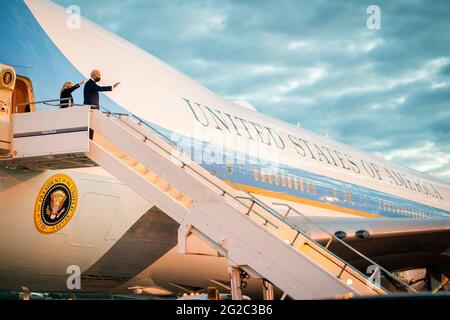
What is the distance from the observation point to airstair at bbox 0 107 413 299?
804 centimetres

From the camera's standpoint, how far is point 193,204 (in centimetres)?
843

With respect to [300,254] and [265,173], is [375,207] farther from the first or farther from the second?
[300,254]

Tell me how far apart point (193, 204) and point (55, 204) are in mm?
2389

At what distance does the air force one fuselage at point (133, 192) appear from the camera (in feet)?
31.8

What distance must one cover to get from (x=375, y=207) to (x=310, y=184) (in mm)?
4872

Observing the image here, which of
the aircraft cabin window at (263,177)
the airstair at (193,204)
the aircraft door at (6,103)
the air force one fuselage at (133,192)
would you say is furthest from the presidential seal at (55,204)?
the aircraft cabin window at (263,177)

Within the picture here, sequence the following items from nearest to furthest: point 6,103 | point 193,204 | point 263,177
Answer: point 193,204, point 6,103, point 263,177

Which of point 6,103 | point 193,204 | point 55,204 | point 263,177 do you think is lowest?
point 193,204

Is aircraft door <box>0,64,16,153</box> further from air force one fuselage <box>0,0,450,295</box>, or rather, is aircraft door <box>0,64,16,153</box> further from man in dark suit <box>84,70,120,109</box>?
man in dark suit <box>84,70,120,109</box>

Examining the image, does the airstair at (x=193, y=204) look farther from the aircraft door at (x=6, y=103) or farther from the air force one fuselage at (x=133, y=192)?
the air force one fuselage at (x=133, y=192)

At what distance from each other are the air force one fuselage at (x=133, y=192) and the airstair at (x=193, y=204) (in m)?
0.43

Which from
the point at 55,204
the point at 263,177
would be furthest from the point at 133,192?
the point at 263,177

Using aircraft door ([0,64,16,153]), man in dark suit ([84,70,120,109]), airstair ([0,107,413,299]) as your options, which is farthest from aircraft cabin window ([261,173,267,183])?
aircraft door ([0,64,16,153])

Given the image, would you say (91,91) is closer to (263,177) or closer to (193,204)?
(193,204)
